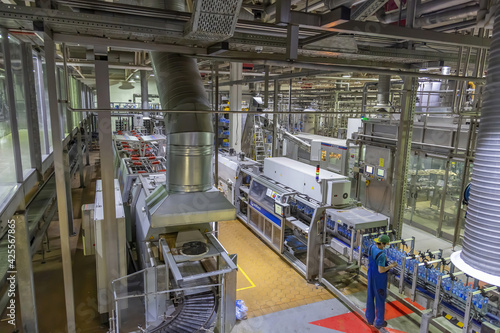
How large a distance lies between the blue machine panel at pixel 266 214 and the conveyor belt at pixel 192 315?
3.41 m

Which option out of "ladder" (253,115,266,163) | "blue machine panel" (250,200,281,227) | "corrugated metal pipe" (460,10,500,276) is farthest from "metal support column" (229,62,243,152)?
"corrugated metal pipe" (460,10,500,276)

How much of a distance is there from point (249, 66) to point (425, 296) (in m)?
8.43

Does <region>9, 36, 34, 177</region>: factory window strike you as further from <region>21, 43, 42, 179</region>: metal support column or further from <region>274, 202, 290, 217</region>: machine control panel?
<region>274, 202, 290, 217</region>: machine control panel

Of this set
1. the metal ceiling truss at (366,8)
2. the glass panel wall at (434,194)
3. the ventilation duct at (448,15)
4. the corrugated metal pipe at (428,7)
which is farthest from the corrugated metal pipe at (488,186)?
the glass panel wall at (434,194)

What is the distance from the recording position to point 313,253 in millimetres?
6227

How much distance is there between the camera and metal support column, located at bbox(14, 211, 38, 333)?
3.95 metres

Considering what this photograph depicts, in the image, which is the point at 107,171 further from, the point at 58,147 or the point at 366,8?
the point at 366,8

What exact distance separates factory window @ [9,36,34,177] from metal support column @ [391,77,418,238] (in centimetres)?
582

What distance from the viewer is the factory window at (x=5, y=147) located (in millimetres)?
3724

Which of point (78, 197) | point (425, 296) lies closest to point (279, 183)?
point (425, 296)

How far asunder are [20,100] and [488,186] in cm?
538

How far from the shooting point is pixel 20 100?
4617 millimetres

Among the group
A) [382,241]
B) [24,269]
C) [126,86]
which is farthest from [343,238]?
[126,86]

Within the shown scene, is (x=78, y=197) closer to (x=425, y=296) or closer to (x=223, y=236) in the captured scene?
(x=223, y=236)
